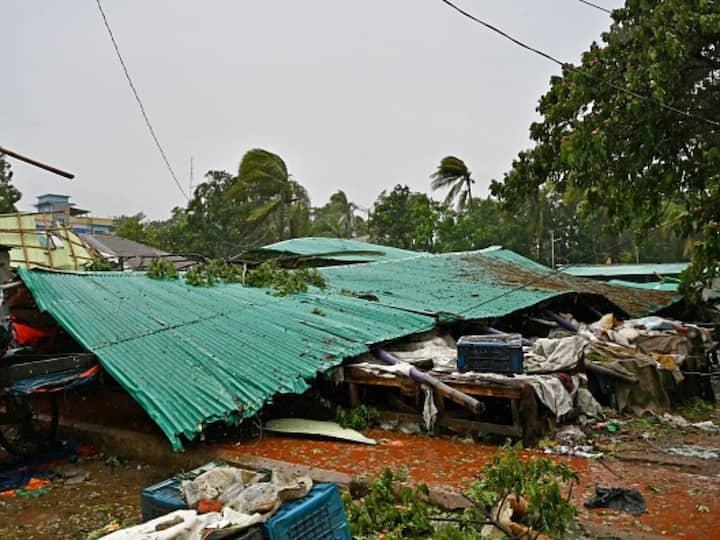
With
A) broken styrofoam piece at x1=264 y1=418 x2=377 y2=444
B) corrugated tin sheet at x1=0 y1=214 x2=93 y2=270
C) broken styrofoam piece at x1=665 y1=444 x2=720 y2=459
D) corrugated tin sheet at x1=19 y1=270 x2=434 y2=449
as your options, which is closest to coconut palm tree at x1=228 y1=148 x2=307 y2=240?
corrugated tin sheet at x1=0 y1=214 x2=93 y2=270

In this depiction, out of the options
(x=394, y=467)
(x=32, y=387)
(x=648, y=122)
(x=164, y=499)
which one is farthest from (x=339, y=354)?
(x=648, y=122)

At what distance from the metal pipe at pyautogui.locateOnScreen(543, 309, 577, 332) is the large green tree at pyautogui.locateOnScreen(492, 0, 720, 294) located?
3.86 m

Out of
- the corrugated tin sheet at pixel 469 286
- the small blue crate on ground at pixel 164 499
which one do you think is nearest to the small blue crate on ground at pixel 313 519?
the small blue crate on ground at pixel 164 499

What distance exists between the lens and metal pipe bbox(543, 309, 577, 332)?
11.9 m

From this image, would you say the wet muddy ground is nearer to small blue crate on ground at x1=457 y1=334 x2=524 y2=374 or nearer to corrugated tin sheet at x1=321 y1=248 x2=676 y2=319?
small blue crate on ground at x1=457 y1=334 x2=524 y2=374

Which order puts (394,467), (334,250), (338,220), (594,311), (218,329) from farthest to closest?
(338,220)
(334,250)
(594,311)
(218,329)
(394,467)

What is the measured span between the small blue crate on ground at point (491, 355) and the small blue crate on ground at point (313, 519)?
413 centimetres

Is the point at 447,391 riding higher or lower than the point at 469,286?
lower

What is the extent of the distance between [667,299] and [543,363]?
386 inches

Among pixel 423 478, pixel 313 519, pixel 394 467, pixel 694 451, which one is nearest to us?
pixel 313 519

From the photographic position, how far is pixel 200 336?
725 cm

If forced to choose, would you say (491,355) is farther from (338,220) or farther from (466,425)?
(338,220)

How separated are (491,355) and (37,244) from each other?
13618 millimetres

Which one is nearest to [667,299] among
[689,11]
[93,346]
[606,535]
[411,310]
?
[411,310]
